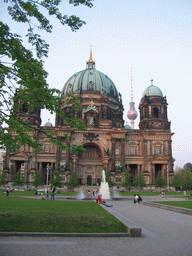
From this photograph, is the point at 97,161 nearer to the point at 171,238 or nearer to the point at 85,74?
the point at 85,74

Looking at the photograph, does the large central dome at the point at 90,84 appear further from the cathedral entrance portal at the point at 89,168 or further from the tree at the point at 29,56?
the tree at the point at 29,56

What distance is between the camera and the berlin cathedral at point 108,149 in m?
67.9

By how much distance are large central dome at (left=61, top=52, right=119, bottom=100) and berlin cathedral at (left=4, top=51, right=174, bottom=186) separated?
278 inches

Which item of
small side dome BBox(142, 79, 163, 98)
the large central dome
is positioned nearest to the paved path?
small side dome BBox(142, 79, 163, 98)

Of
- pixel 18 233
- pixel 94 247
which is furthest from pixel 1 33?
pixel 94 247

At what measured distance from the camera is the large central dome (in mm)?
83938

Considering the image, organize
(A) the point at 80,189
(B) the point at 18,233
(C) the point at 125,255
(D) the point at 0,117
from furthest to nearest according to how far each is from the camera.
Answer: (A) the point at 80,189 < (D) the point at 0,117 < (B) the point at 18,233 < (C) the point at 125,255

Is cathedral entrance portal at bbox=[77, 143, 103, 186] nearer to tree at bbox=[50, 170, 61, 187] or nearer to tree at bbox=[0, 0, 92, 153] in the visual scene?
tree at bbox=[50, 170, 61, 187]

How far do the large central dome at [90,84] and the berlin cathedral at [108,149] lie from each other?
7051 mm

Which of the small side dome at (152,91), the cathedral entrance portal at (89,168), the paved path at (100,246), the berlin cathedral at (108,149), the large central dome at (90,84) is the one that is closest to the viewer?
the paved path at (100,246)

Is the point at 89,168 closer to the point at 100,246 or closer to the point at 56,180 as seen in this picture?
the point at 56,180

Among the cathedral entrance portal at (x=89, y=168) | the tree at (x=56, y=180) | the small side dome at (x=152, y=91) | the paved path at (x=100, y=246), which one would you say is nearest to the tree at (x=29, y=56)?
the paved path at (x=100, y=246)

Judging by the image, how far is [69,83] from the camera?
87.5 metres

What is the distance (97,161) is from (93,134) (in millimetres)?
8694
